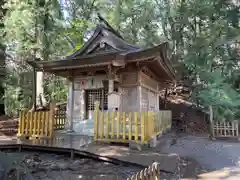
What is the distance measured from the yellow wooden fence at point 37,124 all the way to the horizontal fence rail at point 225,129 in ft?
24.7

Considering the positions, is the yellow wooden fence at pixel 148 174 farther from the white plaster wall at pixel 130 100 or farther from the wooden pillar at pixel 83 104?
the wooden pillar at pixel 83 104

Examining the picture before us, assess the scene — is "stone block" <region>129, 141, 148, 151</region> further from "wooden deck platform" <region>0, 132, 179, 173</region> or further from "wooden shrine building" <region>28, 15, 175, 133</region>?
"wooden shrine building" <region>28, 15, 175, 133</region>

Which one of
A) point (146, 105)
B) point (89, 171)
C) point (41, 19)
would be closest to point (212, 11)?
point (146, 105)

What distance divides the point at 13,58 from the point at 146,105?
431 inches

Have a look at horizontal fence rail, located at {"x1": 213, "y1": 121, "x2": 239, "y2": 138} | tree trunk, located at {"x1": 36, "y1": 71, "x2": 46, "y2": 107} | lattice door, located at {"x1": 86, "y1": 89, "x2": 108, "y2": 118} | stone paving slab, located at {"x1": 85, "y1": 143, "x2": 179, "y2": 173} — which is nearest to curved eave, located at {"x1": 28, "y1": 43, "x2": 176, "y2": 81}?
lattice door, located at {"x1": 86, "y1": 89, "x2": 108, "y2": 118}

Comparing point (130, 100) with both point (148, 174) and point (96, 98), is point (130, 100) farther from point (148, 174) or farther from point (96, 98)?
point (148, 174)

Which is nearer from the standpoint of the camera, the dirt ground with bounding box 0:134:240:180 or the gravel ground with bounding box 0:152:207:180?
the gravel ground with bounding box 0:152:207:180

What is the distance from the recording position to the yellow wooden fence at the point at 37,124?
7203 millimetres

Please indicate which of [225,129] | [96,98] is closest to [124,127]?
[96,98]

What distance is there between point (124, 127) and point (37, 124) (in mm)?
3530

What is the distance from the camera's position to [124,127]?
6.07 meters

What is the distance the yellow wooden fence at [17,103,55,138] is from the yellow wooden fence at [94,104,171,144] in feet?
6.48

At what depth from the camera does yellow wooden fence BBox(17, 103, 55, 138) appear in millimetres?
7203

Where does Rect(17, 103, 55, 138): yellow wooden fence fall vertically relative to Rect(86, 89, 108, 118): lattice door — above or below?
below
